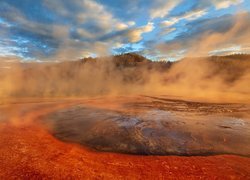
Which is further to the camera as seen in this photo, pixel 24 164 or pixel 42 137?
pixel 42 137

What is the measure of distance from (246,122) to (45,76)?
22.7 meters

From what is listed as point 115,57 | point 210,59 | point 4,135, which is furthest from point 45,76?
point 4,135

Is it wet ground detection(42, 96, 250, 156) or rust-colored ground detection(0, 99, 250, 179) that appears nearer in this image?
rust-colored ground detection(0, 99, 250, 179)

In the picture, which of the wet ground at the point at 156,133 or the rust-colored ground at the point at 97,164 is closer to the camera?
the rust-colored ground at the point at 97,164

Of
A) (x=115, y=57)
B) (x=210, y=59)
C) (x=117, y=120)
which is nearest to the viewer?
(x=117, y=120)

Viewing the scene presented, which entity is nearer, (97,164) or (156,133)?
(97,164)

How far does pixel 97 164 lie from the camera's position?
10.4 feet

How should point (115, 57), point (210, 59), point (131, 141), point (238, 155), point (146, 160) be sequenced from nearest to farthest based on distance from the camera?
point (146, 160), point (238, 155), point (131, 141), point (210, 59), point (115, 57)

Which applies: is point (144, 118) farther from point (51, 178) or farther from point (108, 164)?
point (51, 178)

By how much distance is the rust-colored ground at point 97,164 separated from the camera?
2.86m

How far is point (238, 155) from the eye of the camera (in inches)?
144

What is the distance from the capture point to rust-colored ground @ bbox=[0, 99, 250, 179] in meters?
2.86

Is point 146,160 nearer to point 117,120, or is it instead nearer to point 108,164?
point 108,164

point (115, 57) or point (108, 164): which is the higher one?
point (115, 57)
